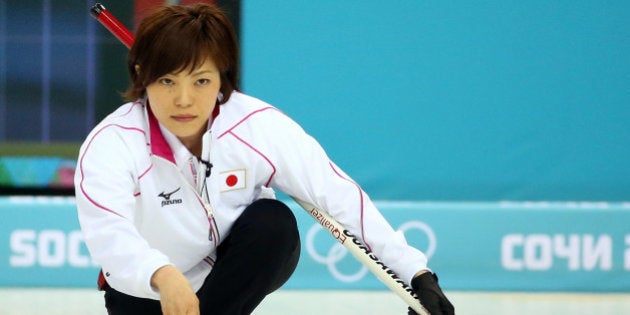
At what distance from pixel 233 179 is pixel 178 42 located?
0.37 m

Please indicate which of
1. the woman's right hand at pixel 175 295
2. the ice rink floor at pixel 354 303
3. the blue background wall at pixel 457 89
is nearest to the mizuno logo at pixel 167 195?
the woman's right hand at pixel 175 295

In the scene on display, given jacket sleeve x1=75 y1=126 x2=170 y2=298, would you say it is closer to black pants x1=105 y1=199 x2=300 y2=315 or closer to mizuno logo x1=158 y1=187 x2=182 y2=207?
mizuno logo x1=158 y1=187 x2=182 y2=207

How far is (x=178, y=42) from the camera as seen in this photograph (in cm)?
273

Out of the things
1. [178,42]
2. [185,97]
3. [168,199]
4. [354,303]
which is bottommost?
[354,303]

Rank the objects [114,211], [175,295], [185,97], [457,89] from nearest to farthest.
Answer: [175,295] → [114,211] → [185,97] → [457,89]

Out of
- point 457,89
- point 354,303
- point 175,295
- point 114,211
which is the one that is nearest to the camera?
point 175,295

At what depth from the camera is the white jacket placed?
2.82 m

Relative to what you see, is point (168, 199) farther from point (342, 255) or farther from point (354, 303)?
point (342, 255)

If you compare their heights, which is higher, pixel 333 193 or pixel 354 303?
pixel 333 193

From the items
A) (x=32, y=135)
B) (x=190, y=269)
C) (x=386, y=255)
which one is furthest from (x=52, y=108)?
(x=386, y=255)

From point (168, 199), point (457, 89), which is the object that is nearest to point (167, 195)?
point (168, 199)

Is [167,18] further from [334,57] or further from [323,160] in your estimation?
[334,57]

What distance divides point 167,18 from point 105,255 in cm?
55

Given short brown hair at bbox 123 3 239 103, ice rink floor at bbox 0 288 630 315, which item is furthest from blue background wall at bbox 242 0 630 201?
short brown hair at bbox 123 3 239 103
